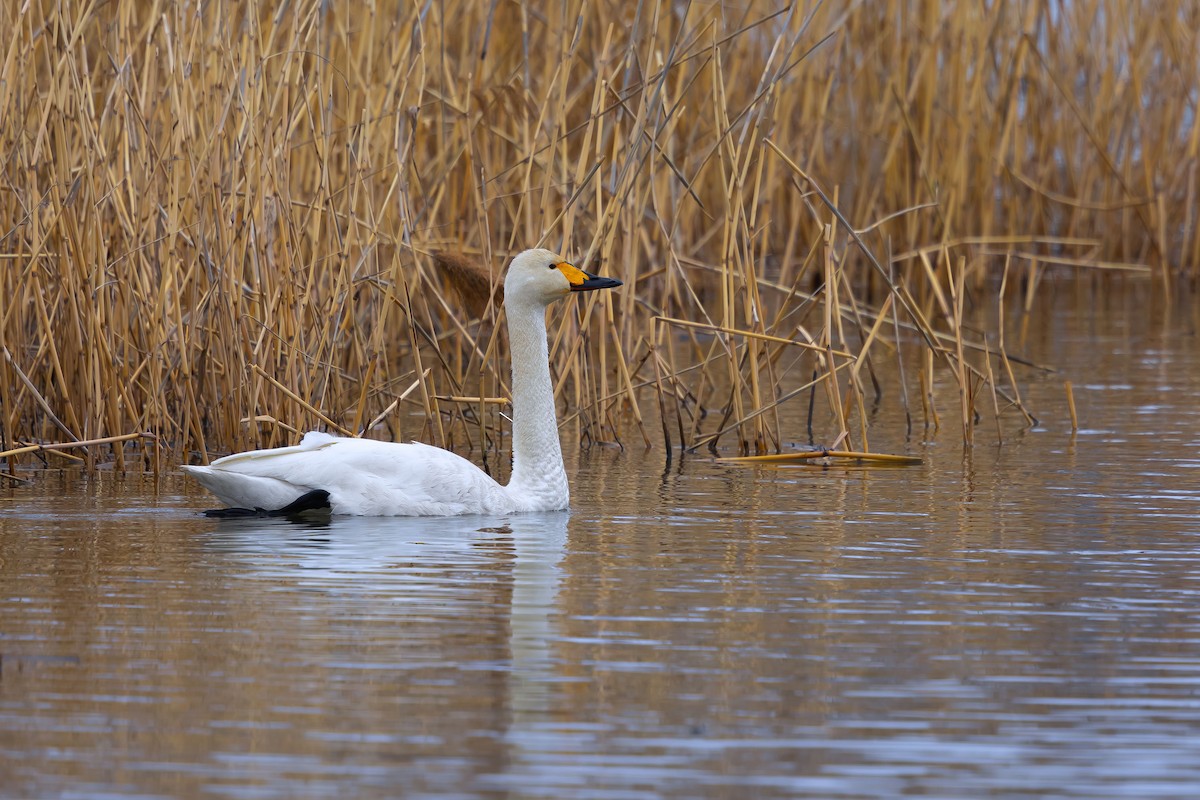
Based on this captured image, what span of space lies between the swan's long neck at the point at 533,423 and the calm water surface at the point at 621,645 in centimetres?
9

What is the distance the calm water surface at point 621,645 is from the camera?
11.7 feet

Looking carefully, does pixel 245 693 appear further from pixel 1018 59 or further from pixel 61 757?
pixel 1018 59

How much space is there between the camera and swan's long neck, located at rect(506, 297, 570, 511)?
6.75 metres

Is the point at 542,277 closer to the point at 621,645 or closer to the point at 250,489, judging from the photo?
the point at 250,489

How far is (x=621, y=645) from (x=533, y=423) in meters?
2.43

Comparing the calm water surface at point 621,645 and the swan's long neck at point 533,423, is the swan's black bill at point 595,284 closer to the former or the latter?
the swan's long neck at point 533,423

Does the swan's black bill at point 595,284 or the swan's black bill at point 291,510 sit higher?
the swan's black bill at point 595,284

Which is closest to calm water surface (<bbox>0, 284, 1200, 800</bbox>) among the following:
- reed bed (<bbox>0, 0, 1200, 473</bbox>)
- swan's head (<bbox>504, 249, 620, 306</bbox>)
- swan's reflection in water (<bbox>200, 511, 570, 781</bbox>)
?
swan's reflection in water (<bbox>200, 511, 570, 781</bbox>)

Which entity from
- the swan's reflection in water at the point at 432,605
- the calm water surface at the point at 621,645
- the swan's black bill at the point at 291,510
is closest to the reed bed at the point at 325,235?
the calm water surface at the point at 621,645

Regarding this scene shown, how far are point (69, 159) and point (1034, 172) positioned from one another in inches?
406

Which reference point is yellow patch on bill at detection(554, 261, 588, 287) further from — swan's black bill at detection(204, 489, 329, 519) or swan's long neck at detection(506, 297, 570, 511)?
swan's black bill at detection(204, 489, 329, 519)

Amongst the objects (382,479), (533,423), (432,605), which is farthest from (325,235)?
(432,605)

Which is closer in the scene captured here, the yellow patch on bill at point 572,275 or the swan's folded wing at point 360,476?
the swan's folded wing at point 360,476

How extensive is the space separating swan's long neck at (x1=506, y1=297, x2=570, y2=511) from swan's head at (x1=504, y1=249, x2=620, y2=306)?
5 centimetres
